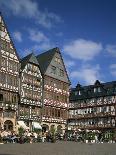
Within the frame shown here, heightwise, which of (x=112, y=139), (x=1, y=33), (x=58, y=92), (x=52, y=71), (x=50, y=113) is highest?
(x=1, y=33)

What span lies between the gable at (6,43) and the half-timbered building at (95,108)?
2370 cm

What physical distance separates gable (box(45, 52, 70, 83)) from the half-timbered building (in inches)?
469

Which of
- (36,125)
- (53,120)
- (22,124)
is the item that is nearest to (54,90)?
(53,120)

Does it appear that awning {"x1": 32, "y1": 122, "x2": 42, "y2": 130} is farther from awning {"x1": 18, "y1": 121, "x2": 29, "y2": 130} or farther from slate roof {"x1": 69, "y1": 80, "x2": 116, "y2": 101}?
slate roof {"x1": 69, "y1": 80, "x2": 116, "y2": 101}

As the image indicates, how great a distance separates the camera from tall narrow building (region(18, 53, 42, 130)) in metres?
48.7

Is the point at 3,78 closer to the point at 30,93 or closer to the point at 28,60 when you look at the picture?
the point at 30,93

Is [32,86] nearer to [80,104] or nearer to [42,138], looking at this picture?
[42,138]

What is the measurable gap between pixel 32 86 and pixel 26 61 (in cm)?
395

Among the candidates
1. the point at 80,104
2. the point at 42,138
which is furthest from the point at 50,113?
the point at 80,104

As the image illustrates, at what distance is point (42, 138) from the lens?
38844mm

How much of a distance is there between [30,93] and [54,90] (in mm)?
6522

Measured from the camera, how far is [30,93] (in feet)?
165

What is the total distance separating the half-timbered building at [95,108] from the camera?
222 feet

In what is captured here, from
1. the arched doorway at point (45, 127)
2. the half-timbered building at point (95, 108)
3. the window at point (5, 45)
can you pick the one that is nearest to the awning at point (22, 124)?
the arched doorway at point (45, 127)
